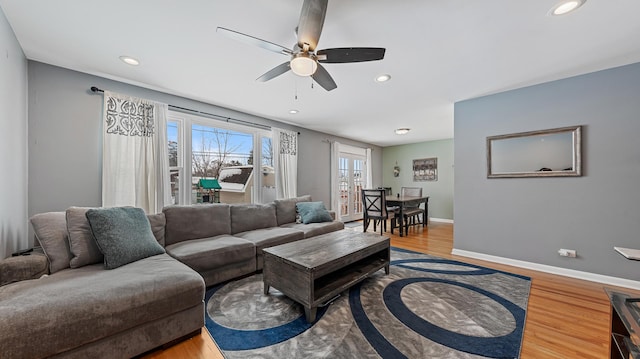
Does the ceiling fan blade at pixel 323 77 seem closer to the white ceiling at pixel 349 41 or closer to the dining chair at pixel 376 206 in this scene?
the white ceiling at pixel 349 41

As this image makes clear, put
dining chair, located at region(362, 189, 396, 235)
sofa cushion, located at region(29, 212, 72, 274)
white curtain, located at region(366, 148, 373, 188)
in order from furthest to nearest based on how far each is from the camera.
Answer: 1. white curtain, located at region(366, 148, 373, 188)
2. dining chair, located at region(362, 189, 396, 235)
3. sofa cushion, located at region(29, 212, 72, 274)

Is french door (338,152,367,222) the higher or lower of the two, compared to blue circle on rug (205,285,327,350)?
higher

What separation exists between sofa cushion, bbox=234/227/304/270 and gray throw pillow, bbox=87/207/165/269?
1.00m

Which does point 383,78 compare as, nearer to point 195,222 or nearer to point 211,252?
point 211,252

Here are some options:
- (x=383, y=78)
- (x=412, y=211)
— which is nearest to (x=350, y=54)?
(x=383, y=78)

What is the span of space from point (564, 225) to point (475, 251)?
3.40 ft

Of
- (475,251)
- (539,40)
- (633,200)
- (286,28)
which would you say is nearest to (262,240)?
(286,28)

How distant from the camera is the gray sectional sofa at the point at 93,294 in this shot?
1213 mm

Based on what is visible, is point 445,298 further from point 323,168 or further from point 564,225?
point 323,168

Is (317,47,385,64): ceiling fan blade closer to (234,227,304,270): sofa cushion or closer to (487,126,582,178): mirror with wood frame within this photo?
(234,227,304,270): sofa cushion

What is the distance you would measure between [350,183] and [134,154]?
5.03 meters

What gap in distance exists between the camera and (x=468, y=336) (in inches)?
66.4

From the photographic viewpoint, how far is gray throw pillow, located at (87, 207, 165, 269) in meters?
Result: 1.89

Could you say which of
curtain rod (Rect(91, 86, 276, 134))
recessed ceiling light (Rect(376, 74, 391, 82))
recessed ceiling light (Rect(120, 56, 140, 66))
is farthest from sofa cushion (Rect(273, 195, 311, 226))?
recessed ceiling light (Rect(120, 56, 140, 66))
